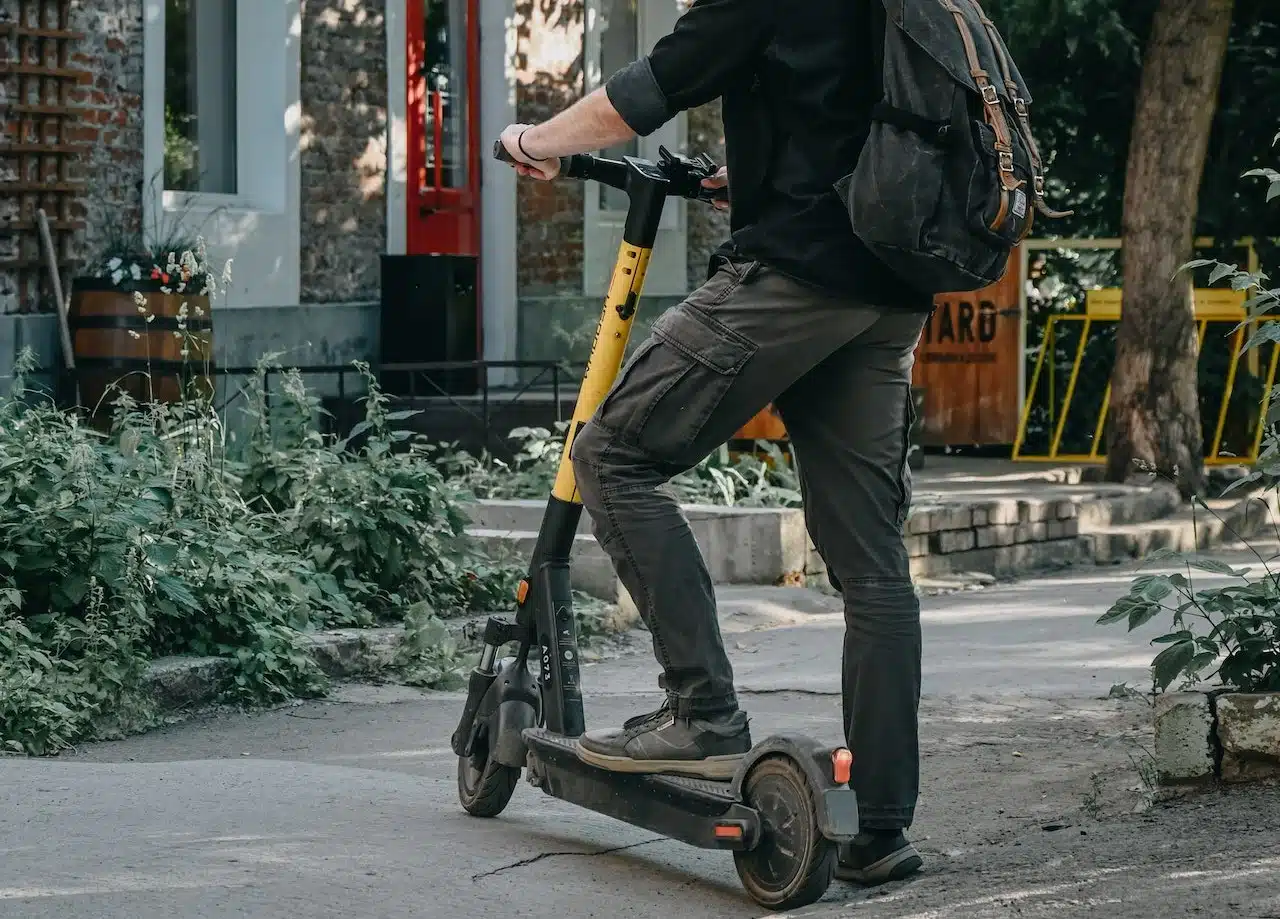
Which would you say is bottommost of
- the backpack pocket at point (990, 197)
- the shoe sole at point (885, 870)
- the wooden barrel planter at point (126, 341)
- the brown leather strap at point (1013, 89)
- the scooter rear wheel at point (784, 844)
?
the shoe sole at point (885, 870)

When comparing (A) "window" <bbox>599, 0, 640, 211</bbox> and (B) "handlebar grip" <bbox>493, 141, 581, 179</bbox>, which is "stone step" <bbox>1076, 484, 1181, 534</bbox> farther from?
(B) "handlebar grip" <bbox>493, 141, 581, 179</bbox>

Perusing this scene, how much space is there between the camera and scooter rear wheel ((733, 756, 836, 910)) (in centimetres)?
353

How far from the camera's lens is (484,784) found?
4.32 meters

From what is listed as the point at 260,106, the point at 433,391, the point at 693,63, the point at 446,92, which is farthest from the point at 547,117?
the point at 693,63

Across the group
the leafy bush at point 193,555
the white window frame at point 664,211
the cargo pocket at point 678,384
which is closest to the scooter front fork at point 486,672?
the cargo pocket at point 678,384

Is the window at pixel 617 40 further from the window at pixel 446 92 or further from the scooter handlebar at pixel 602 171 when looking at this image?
the scooter handlebar at pixel 602 171

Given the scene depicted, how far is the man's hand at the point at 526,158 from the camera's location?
3.88 meters

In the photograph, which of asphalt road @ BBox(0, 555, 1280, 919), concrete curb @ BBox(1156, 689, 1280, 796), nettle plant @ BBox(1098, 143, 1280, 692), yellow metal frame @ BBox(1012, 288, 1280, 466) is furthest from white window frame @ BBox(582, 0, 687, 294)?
concrete curb @ BBox(1156, 689, 1280, 796)

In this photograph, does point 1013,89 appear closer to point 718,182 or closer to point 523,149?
point 718,182

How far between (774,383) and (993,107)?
623mm

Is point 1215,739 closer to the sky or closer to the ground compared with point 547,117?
closer to the ground

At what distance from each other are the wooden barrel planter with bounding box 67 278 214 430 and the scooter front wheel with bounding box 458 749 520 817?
5692mm

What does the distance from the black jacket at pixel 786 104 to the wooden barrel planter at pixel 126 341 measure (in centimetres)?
646

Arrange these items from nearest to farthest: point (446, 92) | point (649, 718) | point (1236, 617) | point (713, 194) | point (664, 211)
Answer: point (649, 718) < point (713, 194) < point (1236, 617) < point (446, 92) < point (664, 211)
